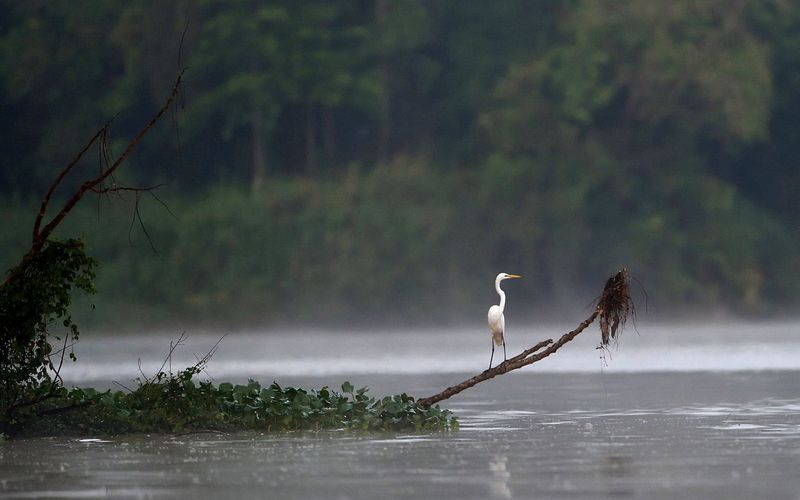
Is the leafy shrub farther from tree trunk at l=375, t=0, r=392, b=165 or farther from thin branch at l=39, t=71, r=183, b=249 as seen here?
tree trunk at l=375, t=0, r=392, b=165

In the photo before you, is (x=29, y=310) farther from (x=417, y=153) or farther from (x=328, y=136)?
(x=328, y=136)

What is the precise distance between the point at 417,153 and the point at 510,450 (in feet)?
144

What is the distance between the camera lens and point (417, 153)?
5706cm

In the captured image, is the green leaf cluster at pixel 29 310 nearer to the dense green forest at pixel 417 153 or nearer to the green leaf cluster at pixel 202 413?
the green leaf cluster at pixel 202 413

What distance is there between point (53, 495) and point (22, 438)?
4.60m

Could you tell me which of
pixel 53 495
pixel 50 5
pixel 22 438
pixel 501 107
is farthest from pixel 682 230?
pixel 53 495

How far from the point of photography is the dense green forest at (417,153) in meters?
50.8

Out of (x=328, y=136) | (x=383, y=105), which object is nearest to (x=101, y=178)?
(x=383, y=105)

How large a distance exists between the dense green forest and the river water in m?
25.1

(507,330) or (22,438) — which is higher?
(507,330)

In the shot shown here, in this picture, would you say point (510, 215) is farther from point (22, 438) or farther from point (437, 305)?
point (22, 438)

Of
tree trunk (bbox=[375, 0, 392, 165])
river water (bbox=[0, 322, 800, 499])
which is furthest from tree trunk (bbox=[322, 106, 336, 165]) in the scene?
river water (bbox=[0, 322, 800, 499])

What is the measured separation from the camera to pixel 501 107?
179 ft

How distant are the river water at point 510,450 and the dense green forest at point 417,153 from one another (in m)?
25.1
